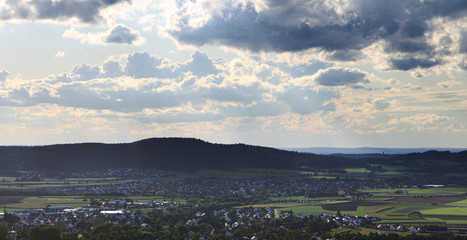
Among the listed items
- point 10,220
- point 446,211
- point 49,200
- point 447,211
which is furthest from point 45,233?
point 447,211

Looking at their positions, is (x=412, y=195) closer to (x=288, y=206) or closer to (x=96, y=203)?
(x=288, y=206)

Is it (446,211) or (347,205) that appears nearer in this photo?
(446,211)

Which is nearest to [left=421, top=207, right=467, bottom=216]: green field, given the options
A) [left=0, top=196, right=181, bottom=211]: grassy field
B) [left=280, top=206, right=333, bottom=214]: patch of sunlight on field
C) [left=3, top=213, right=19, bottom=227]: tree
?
[left=280, top=206, right=333, bottom=214]: patch of sunlight on field

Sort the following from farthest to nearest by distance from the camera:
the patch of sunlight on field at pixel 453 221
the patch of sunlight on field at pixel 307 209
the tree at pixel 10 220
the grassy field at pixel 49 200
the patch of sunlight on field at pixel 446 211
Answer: the grassy field at pixel 49 200 → the patch of sunlight on field at pixel 307 209 → the patch of sunlight on field at pixel 446 211 → the patch of sunlight on field at pixel 453 221 → the tree at pixel 10 220

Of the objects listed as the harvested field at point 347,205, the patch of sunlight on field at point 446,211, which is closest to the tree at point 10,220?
the harvested field at point 347,205

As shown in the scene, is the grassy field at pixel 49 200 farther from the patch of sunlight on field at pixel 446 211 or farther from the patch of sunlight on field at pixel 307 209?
the patch of sunlight on field at pixel 446 211

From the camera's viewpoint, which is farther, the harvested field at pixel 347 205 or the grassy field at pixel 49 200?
the grassy field at pixel 49 200

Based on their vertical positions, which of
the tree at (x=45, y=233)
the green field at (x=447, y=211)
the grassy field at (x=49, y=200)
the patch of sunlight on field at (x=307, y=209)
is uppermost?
the grassy field at (x=49, y=200)

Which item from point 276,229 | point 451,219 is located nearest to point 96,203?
point 276,229

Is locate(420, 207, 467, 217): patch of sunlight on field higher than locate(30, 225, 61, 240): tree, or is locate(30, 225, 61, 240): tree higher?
locate(30, 225, 61, 240): tree

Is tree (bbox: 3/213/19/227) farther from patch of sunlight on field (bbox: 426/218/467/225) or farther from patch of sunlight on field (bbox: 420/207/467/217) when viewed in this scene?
patch of sunlight on field (bbox: 420/207/467/217)

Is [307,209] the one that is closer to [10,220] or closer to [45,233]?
[10,220]
